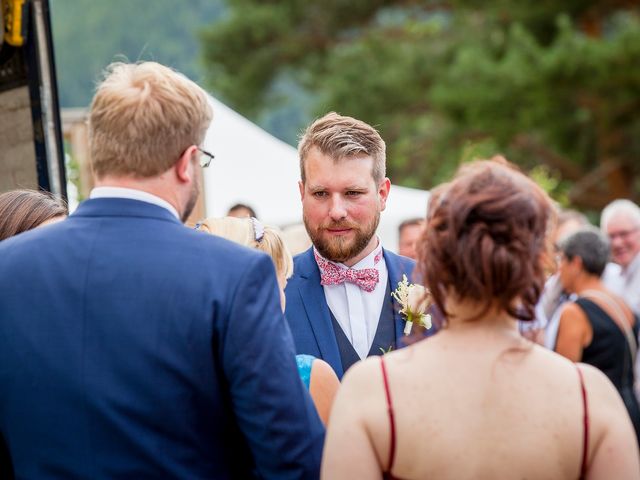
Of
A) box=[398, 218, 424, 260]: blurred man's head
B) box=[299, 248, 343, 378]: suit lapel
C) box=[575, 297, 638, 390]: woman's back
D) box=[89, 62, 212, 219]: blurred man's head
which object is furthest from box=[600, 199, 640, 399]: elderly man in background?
box=[89, 62, 212, 219]: blurred man's head

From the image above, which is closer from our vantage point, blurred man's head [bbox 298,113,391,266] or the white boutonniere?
the white boutonniere

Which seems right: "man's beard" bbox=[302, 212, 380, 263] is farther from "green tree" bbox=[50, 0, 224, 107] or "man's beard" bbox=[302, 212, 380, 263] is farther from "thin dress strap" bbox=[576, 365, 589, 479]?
"green tree" bbox=[50, 0, 224, 107]

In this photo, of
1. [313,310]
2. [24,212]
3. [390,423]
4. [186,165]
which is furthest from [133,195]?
[313,310]

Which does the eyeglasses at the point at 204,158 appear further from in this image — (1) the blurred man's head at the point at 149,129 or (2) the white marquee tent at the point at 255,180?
(2) the white marquee tent at the point at 255,180

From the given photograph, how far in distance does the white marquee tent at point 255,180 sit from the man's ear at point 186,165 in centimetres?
770

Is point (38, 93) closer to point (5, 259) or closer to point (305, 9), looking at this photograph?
point (5, 259)

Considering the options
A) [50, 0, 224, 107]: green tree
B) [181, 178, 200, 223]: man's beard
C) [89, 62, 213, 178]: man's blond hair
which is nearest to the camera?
[89, 62, 213, 178]: man's blond hair

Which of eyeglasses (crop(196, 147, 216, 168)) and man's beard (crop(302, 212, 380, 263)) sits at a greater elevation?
eyeglasses (crop(196, 147, 216, 168))

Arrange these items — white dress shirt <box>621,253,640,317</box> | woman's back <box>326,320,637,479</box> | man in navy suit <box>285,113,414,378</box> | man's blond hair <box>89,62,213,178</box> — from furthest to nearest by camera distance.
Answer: white dress shirt <box>621,253,640,317</box> < man in navy suit <box>285,113,414,378</box> < man's blond hair <box>89,62,213,178</box> < woman's back <box>326,320,637,479</box>

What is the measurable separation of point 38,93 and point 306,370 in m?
2.56

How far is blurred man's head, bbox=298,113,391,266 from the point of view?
12.8 ft

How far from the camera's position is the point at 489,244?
92.3 inches

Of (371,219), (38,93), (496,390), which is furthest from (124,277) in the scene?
(38,93)

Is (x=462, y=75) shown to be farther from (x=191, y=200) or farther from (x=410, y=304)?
(x=191, y=200)
